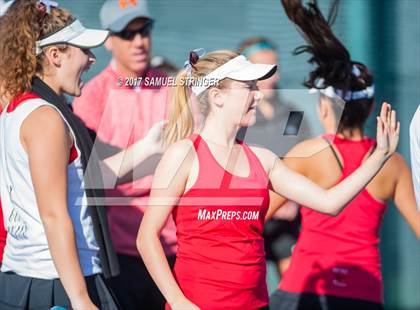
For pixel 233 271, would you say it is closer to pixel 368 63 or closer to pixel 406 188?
pixel 406 188

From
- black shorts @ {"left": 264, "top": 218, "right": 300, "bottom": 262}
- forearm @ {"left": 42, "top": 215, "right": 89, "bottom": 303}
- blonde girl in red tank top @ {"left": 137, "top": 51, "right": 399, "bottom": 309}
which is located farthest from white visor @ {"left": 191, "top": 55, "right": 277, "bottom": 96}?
black shorts @ {"left": 264, "top": 218, "right": 300, "bottom": 262}

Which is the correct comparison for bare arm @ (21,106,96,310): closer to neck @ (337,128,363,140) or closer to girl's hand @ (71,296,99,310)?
girl's hand @ (71,296,99,310)

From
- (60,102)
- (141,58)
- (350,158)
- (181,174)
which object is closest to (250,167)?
(181,174)

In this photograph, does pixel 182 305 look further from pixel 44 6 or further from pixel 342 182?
pixel 44 6

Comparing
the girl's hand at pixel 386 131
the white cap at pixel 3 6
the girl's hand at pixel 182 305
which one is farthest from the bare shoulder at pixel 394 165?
the white cap at pixel 3 6

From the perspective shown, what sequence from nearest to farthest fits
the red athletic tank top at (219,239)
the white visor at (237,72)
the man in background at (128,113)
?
the red athletic tank top at (219,239)
the white visor at (237,72)
the man in background at (128,113)

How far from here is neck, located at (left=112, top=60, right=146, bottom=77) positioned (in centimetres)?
507

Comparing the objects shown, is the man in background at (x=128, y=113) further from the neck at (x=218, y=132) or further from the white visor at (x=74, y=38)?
the neck at (x=218, y=132)

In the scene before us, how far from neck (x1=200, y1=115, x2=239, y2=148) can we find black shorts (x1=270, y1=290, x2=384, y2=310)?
1.29 meters

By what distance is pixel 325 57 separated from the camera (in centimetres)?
505

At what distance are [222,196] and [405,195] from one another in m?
1.53

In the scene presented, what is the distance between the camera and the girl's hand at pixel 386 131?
3.51m

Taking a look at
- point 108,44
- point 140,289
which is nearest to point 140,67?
point 108,44

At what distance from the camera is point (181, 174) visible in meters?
3.49
